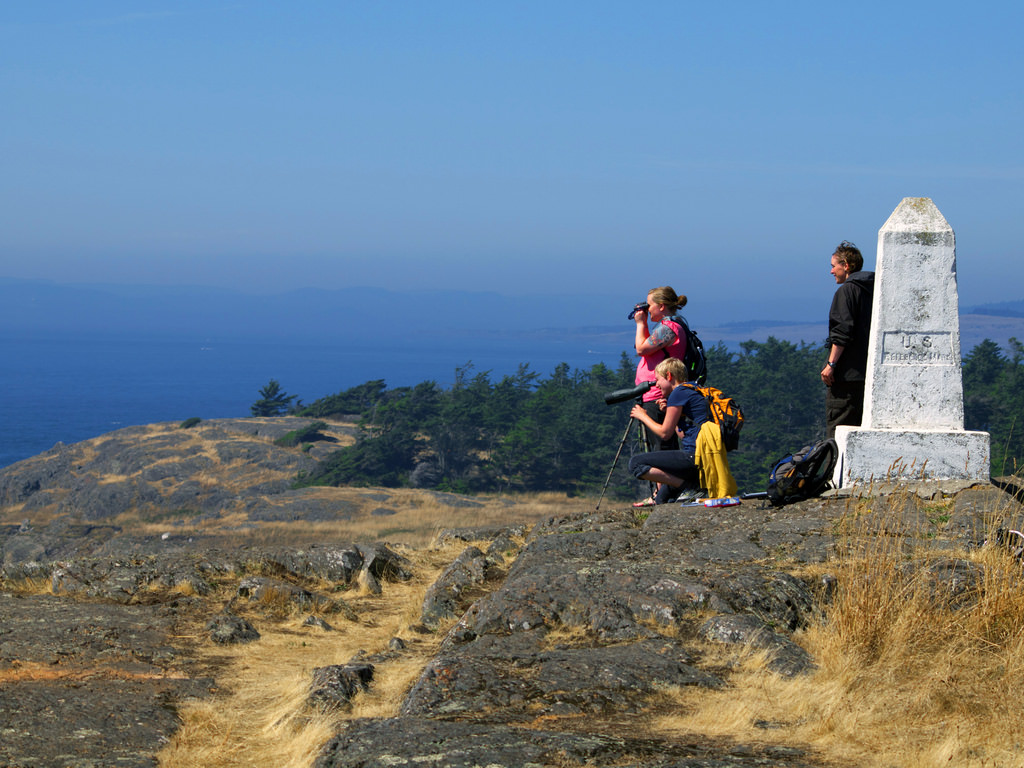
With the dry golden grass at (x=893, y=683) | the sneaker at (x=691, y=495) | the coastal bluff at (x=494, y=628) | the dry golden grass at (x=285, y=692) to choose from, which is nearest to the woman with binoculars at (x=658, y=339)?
the sneaker at (x=691, y=495)

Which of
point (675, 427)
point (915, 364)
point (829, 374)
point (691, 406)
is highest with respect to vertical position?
point (915, 364)

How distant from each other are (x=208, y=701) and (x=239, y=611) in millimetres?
2326

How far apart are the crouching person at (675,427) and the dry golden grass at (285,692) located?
2.27 metres

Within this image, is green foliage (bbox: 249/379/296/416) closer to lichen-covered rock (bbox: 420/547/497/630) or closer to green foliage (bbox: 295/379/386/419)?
green foliage (bbox: 295/379/386/419)

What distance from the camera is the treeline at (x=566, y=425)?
47875mm

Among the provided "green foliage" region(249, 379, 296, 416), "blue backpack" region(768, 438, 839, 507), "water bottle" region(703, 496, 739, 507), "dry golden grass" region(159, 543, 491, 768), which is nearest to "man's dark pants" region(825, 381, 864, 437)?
"blue backpack" region(768, 438, 839, 507)

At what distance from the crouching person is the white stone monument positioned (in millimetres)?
1220

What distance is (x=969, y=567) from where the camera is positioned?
518 centimetres

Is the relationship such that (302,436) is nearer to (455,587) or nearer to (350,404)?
(350,404)

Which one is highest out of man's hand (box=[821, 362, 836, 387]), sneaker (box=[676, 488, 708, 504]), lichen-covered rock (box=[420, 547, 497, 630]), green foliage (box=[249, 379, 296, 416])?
man's hand (box=[821, 362, 836, 387])

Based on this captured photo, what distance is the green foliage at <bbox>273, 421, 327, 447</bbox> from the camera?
59938 mm

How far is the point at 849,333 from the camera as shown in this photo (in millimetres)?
7887

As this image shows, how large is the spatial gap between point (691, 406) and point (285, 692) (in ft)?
13.5

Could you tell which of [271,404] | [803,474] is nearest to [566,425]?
[271,404]
